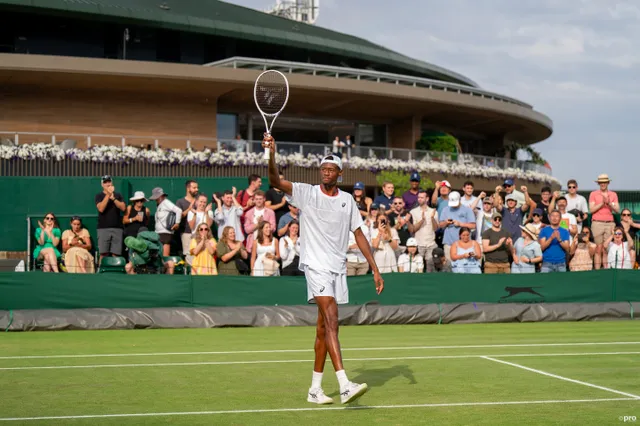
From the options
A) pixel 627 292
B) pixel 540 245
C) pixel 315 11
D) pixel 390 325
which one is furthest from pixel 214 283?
pixel 315 11

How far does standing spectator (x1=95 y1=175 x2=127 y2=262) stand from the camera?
1733 cm

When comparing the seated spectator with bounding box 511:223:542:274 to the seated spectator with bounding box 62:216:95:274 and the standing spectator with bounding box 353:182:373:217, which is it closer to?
the standing spectator with bounding box 353:182:373:217

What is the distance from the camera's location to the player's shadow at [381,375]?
9.01 meters

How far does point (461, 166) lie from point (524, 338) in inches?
983

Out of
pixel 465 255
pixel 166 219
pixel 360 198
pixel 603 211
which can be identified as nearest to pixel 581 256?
pixel 603 211

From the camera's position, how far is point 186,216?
17766 mm

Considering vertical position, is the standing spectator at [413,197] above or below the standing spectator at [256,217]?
above

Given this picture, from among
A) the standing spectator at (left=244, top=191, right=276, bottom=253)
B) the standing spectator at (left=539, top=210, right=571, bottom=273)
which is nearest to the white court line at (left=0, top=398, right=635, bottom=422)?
the standing spectator at (left=244, top=191, right=276, bottom=253)

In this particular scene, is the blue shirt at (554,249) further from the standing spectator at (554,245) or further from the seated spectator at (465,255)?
the seated spectator at (465,255)

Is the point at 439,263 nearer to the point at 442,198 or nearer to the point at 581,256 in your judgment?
the point at 442,198

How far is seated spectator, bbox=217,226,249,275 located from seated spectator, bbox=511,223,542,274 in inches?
220

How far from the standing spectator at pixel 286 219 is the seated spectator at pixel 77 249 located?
3.76 m

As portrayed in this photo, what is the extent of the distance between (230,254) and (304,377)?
7.56 m

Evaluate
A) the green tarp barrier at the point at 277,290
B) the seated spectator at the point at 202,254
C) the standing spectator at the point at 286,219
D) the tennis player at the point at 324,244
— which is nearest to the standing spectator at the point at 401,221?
the green tarp barrier at the point at 277,290
